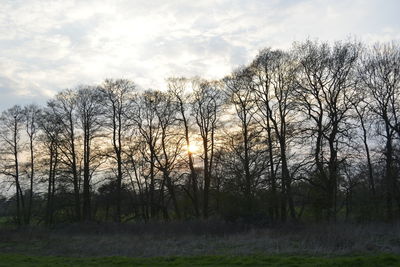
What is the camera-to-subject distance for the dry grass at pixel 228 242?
1582 centimetres

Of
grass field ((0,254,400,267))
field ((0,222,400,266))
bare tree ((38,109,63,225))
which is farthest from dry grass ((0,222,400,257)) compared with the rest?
bare tree ((38,109,63,225))

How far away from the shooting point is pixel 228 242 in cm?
1911

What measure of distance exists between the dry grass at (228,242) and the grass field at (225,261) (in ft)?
4.79

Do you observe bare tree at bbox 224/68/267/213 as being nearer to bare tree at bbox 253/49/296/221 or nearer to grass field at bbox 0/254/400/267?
bare tree at bbox 253/49/296/221

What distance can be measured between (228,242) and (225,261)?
5.46 metres

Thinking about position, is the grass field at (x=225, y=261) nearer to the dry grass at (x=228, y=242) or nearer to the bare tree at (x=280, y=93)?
the dry grass at (x=228, y=242)

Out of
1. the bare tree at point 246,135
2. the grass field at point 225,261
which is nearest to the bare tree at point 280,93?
the bare tree at point 246,135

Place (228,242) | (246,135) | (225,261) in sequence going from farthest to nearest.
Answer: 1. (246,135)
2. (228,242)
3. (225,261)

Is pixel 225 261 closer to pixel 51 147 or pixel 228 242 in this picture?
pixel 228 242

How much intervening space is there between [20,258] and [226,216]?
1624 cm

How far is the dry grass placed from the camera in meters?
15.8

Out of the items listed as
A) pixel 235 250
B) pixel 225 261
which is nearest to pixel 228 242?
pixel 235 250

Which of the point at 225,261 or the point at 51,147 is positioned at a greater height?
the point at 51,147

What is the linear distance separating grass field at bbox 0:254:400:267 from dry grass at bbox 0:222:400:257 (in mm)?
1461
